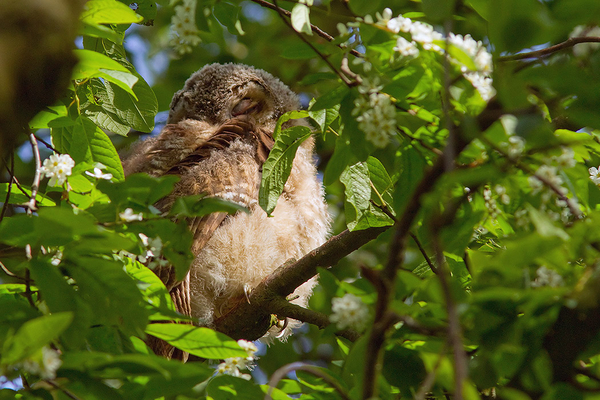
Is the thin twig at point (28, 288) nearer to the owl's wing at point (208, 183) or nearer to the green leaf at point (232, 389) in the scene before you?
the green leaf at point (232, 389)

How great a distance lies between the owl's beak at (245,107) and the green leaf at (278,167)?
2.16 metres

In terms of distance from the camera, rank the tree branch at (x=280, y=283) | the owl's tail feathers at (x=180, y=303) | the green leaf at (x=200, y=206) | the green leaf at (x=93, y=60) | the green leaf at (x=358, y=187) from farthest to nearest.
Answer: the owl's tail feathers at (x=180, y=303) → the tree branch at (x=280, y=283) → the green leaf at (x=358, y=187) → the green leaf at (x=93, y=60) → the green leaf at (x=200, y=206)

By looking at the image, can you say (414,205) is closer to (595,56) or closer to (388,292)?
(388,292)

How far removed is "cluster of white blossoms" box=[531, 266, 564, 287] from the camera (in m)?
1.25

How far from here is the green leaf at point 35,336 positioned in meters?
1.14

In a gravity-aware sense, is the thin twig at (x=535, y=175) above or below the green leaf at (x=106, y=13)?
below

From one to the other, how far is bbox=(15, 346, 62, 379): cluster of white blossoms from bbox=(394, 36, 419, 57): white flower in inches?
43.8

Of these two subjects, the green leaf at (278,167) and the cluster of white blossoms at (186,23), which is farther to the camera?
the green leaf at (278,167)

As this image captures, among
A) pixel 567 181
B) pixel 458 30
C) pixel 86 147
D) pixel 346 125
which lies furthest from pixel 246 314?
pixel 458 30

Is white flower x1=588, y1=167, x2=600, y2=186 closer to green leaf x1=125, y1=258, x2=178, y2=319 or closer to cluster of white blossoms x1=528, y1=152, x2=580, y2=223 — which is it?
cluster of white blossoms x1=528, y1=152, x2=580, y2=223

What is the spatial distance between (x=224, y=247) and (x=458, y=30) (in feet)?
9.39

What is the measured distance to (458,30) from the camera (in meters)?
4.88

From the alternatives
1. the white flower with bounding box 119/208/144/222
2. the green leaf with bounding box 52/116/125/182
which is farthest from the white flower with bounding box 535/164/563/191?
the green leaf with bounding box 52/116/125/182

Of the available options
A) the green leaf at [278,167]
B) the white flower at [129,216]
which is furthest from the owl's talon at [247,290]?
the white flower at [129,216]
